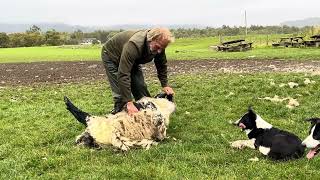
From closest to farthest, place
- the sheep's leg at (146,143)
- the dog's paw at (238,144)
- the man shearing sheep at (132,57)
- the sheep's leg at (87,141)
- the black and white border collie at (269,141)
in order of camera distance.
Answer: the black and white border collie at (269,141) < the dog's paw at (238,144) < the man shearing sheep at (132,57) < the sheep's leg at (146,143) < the sheep's leg at (87,141)

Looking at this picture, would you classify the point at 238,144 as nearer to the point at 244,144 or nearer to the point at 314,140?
the point at 244,144

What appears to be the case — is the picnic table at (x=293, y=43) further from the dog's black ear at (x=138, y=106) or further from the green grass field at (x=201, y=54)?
the dog's black ear at (x=138, y=106)

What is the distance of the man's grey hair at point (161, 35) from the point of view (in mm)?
9766

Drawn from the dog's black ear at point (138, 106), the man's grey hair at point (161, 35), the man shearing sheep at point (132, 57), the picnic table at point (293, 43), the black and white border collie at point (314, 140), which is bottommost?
the picnic table at point (293, 43)

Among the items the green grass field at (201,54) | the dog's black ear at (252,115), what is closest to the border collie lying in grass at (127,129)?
the dog's black ear at (252,115)

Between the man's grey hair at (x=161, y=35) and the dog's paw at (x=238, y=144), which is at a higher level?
the man's grey hair at (x=161, y=35)

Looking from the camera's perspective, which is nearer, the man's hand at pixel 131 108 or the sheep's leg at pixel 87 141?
the man's hand at pixel 131 108

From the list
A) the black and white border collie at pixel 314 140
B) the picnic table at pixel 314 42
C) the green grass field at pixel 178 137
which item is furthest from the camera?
the picnic table at pixel 314 42

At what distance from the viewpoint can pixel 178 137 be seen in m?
11.1

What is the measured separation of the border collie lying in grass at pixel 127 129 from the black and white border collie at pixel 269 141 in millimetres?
1792

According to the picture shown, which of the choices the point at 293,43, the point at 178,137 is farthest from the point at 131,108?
the point at 293,43

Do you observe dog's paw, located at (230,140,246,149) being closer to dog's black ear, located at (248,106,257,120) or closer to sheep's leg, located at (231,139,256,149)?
sheep's leg, located at (231,139,256,149)

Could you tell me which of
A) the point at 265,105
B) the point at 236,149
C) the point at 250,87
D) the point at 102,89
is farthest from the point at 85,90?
→ the point at 236,149

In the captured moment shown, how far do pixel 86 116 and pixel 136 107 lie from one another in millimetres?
1206
